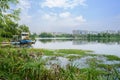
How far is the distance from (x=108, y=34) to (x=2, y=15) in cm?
13236

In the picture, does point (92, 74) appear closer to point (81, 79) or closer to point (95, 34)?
point (81, 79)

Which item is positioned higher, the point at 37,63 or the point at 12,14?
the point at 12,14

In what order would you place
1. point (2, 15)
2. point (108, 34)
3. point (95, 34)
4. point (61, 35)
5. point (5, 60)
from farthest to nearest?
1. point (61, 35)
2. point (95, 34)
3. point (108, 34)
4. point (2, 15)
5. point (5, 60)

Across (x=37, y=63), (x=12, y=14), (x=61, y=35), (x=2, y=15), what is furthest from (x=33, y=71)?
(x=61, y=35)

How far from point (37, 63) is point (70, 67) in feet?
2.96

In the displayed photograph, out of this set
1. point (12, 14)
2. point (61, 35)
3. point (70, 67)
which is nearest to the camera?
point (70, 67)

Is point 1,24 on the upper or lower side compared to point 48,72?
upper

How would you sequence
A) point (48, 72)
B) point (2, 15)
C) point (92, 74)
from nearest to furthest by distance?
point (92, 74) → point (48, 72) → point (2, 15)

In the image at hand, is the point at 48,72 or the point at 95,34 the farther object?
the point at 95,34

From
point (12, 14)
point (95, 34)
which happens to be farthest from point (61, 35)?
point (12, 14)

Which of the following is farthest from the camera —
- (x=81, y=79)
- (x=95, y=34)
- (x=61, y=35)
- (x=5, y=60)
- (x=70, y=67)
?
(x=61, y=35)

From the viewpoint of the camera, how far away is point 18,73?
6141mm

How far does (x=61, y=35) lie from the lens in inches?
7721

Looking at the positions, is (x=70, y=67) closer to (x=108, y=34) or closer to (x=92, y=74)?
(x=92, y=74)
